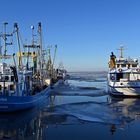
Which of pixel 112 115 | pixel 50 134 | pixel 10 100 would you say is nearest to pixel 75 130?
pixel 50 134

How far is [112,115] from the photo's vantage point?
2828cm

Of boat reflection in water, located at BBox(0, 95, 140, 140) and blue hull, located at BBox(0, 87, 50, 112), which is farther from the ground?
blue hull, located at BBox(0, 87, 50, 112)

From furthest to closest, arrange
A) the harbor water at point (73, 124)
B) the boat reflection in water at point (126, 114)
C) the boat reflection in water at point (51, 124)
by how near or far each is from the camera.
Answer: the boat reflection in water at point (126, 114) < the boat reflection in water at point (51, 124) < the harbor water at point (73, 124)

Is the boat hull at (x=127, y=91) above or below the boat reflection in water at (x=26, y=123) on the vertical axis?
above

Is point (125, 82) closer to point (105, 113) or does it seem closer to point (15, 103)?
point (105, 113)

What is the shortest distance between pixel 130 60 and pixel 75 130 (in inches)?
1290

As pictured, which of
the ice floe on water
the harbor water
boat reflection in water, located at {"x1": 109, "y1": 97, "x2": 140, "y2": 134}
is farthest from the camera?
the ice floe on water

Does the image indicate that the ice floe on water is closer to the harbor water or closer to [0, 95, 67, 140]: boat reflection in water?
the harbor water

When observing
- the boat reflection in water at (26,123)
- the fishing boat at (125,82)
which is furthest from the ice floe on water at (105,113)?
the fishing boat at (125,82)

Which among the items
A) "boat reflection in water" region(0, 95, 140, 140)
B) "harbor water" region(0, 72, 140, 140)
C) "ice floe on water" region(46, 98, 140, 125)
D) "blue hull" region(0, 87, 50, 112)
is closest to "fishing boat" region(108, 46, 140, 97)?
"ice floe on water" region(46, 98, 140, 125)

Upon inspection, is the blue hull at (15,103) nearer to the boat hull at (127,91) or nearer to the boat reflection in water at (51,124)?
the boat reflection in water at (51,124)

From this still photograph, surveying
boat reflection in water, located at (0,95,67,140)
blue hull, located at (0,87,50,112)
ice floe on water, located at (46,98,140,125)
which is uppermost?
blue hull, located at (0,87,50,112)

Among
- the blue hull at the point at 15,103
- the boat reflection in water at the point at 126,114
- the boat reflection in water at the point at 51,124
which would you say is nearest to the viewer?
the boat reflection in water at the point at 51,124

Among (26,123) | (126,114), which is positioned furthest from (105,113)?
(26,123)
